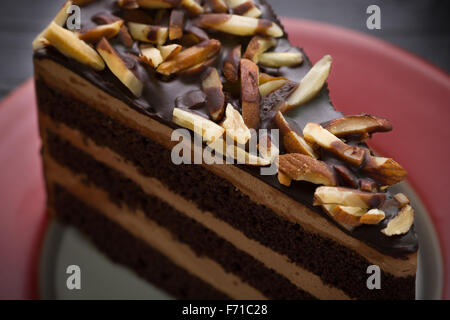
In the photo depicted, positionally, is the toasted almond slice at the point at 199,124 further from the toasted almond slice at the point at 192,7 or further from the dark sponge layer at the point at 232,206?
the toasted almond slice at the point at 192,7

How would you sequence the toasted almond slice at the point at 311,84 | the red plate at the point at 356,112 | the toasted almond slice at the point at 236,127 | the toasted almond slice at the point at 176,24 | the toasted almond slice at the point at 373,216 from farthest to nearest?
the red plate at the point at 356,112, the toasted almond slice at the point at 176,24, the toasted almond slice at the point at 311,84, the toasted almond slice at the point at 236,127, the toasted almond slice at the point at 373,216

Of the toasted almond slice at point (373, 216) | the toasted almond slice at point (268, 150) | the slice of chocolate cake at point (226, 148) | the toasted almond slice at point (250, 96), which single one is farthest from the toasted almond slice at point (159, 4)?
the toasted almond slice at point (373, 216)

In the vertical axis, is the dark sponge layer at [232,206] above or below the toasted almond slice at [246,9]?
below

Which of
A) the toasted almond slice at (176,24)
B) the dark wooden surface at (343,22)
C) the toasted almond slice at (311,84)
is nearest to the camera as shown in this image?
the toasted almond slice at (311,84)

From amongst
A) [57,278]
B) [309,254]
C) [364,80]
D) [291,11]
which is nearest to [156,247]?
[57,278]

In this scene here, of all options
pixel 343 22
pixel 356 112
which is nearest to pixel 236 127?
pixel 356 112

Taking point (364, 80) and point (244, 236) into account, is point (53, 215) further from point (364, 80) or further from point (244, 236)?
point (364, 80)
